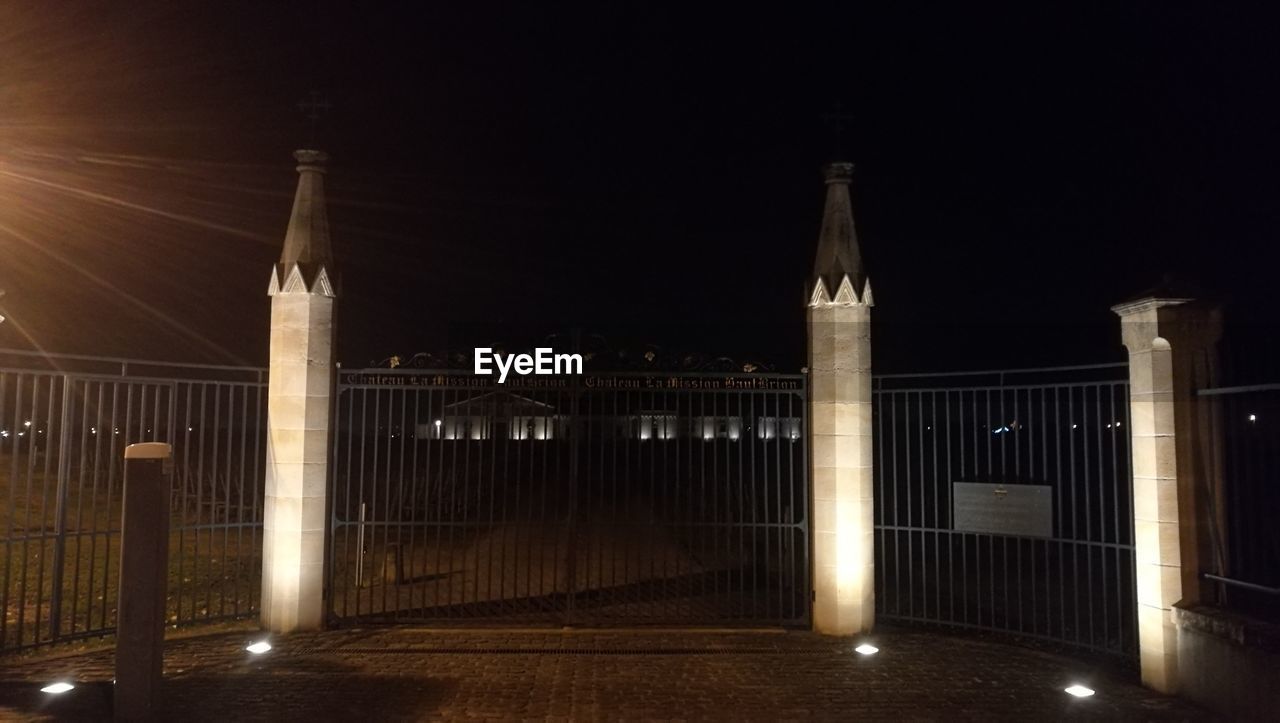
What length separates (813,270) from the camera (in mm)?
9695

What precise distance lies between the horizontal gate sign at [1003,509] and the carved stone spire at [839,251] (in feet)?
7.66

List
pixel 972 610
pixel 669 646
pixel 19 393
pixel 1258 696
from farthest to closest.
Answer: pixel 972 610 → pixel 669 646 → pixel 19 393 → pixel 1258 696

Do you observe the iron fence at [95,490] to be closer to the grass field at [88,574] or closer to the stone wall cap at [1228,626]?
the grass field at [88,574]

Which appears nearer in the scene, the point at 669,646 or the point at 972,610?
the point at 669,646

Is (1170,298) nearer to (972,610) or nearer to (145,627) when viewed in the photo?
(972,610)

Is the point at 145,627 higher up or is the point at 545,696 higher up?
the point at 145,627

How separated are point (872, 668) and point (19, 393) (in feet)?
26.8

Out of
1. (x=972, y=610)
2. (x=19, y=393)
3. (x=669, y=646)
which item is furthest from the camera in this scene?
(x=972, y=610)

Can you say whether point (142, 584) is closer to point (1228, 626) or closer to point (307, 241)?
point (307, 241)

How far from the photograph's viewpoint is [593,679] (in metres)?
7.71

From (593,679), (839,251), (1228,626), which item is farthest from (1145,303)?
(593,679)

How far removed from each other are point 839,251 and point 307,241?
229 inches

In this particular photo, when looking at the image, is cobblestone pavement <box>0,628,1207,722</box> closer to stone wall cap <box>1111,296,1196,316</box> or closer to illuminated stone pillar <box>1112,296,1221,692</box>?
illuminated stone pillar <box>1112,296,1221,692</box>

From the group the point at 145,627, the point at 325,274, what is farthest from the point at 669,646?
the point at 325,274
